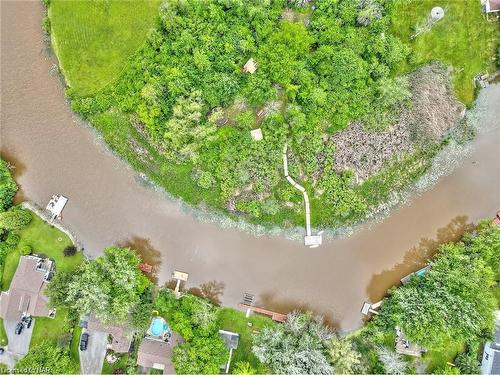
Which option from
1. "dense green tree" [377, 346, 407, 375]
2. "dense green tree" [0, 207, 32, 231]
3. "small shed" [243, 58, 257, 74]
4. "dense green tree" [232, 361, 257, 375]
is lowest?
"dense green tree" [232, 361, 257, 375]

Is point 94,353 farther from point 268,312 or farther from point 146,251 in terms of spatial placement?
point 268,312

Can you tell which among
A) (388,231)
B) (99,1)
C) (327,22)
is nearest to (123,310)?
(388,231)

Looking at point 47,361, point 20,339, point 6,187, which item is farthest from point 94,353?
point 6,187

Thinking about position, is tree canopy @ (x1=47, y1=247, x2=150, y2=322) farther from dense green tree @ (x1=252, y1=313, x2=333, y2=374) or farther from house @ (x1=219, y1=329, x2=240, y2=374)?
dense green tree @ (x1=252, y1=313, x2=333, y2=374)

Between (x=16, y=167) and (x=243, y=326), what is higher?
(x=16, y=167)

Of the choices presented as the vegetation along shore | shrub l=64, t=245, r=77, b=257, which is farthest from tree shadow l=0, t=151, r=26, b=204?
the vegetation along shore

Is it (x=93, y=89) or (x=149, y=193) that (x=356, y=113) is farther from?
(x=93, y=89)
